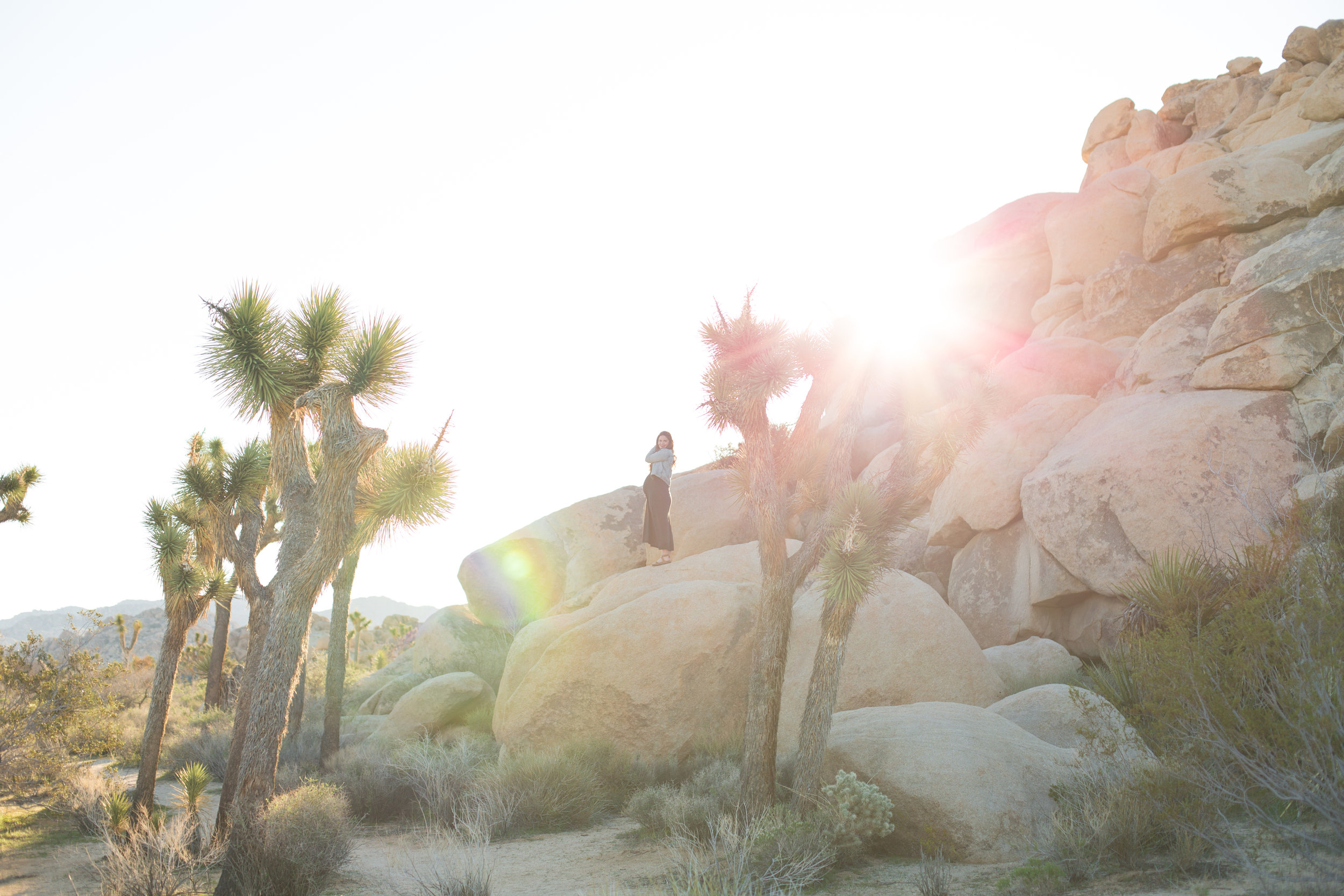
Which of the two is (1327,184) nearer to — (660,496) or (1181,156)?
(1181,156)

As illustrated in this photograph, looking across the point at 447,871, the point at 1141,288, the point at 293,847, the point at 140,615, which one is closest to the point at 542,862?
the point at 447,871

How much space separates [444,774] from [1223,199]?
72.2 ft

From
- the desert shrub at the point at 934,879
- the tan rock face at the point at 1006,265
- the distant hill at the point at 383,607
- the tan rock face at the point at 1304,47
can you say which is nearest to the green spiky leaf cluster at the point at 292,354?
the desert shrub at the point at 934,879

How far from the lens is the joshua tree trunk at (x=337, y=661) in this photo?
46.5ft

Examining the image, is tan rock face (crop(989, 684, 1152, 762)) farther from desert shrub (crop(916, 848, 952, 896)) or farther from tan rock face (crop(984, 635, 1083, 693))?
tan rock face (crop(984, 635, 1083, 693))

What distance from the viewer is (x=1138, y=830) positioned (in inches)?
224

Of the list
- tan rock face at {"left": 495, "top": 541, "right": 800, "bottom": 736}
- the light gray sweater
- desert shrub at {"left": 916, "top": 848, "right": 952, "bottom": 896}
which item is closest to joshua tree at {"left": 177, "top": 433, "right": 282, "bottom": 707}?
tan rock face at {"left": 495, "top": 541, "right": 800, "bottom": 736}

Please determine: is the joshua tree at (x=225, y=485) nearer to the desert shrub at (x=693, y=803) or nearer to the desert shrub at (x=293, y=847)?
the desert shrub at (x=293, y=847)

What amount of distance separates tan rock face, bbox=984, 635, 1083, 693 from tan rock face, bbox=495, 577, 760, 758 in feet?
14.7

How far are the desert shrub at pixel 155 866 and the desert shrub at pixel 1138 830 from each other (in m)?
8.02

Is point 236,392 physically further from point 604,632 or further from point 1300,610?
point 1300,610

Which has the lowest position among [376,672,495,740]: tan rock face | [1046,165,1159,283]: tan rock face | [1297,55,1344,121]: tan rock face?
[376,672,495,740]: tan rock face

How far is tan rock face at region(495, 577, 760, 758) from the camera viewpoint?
37.4 ft

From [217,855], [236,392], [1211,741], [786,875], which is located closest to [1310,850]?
[1211,741]
